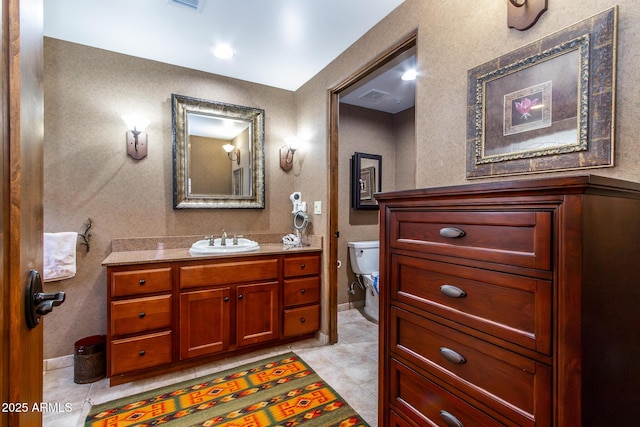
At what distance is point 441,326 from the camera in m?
1.04

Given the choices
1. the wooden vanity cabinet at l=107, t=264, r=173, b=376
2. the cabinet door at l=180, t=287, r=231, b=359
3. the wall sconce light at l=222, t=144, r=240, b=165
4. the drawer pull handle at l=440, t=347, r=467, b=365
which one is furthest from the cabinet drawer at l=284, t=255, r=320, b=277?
the drawer pull handle at l=440, t=347, r=467, b=365

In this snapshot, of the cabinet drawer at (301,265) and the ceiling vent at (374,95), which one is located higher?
the ceiling vent at (374,95)

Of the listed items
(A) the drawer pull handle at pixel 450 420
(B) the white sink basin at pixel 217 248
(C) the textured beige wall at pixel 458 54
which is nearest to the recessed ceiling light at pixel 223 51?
(C) the textured beige wall at pixel 458 54

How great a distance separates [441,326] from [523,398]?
0.28 m

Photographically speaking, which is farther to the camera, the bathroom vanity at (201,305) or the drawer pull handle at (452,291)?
the bathroom vanity at (201,305)

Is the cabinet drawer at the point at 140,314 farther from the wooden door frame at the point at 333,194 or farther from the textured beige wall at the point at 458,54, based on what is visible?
the textured beige wall at the point at 458,54

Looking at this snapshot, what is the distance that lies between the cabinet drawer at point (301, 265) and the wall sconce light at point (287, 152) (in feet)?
3.29

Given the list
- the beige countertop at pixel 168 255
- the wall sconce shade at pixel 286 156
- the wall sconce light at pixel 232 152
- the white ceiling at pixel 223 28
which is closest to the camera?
the white ceiling at pixel 223 28

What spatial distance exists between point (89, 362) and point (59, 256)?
0.78 meters

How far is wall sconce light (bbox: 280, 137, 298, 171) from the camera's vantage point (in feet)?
10.2

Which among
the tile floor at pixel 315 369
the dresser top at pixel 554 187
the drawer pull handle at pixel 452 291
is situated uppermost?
the dresser top at pixel 554 187

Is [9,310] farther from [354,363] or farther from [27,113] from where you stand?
[354,363]

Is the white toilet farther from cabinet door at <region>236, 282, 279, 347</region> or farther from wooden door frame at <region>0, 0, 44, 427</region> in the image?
wooden door frame at <region>0, 0, 44, 427</region>

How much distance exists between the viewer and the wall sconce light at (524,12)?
1.20 metres
